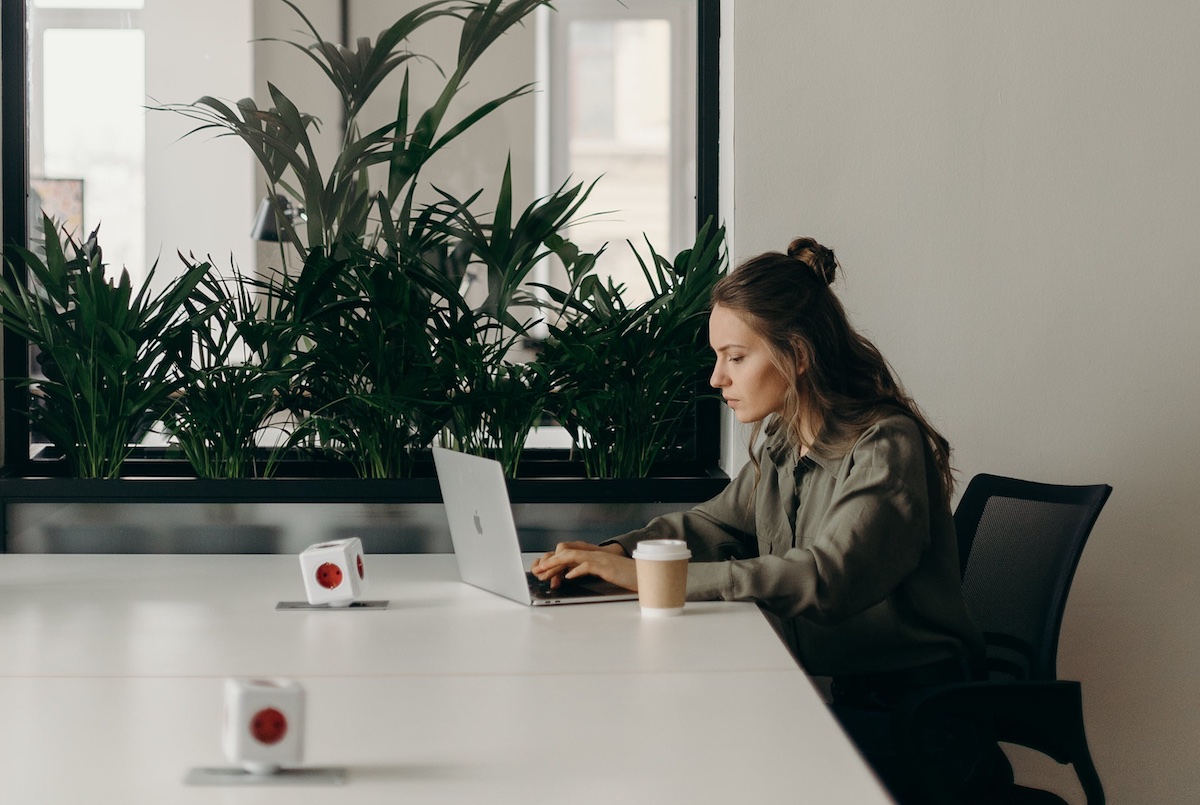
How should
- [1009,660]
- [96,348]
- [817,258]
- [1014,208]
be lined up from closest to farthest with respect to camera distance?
[1009,660] → [817,258] → [96,348] → [1014,208]

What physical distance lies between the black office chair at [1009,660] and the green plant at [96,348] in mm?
1747

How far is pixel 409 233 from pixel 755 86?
89 cm

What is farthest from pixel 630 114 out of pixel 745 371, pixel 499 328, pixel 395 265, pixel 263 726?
pixel 263 726

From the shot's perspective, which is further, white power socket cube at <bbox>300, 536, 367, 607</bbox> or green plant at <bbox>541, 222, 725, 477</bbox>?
green plant at <bbox>541, 222, 725, 477</bbox>

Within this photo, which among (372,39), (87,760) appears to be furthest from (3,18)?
(87,760)

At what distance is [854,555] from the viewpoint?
1.79 meters

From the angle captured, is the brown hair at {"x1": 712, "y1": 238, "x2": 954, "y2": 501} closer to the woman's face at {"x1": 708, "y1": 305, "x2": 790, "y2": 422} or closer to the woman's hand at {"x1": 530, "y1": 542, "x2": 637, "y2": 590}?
the woman's face at {"x1": 708, "y1": 305, "x2": 790, "y2": 422}

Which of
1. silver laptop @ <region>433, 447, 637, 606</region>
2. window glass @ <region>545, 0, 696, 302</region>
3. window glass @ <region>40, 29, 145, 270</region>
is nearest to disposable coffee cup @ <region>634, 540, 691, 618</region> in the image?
silver laptop @ <region>433, 447, 637, 606</region>

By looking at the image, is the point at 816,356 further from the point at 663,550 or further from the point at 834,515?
the point at 663,550

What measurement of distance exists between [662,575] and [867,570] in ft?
1.07

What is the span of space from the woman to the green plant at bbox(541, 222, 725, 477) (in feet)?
1.47

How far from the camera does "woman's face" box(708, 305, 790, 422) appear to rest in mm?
2010

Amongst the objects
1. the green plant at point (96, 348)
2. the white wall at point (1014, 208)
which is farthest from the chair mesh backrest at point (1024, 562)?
the green plant at point (96, 348)

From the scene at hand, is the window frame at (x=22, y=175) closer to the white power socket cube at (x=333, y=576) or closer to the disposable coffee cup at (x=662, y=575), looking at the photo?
the disposable coffee cup at (x=662, y=575)
